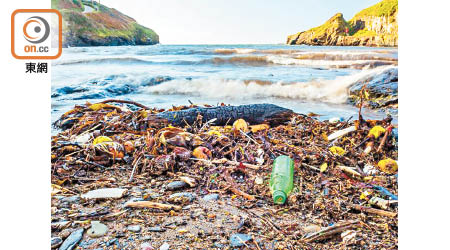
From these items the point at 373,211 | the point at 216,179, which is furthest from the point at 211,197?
the point at 373,211

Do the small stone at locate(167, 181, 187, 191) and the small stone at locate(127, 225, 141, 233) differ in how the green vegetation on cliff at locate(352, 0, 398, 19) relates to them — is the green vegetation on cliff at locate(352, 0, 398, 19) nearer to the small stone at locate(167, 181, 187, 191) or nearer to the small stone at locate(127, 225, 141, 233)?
the small stone at locate(167, 181, 187, 191)

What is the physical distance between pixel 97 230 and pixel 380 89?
1550mm

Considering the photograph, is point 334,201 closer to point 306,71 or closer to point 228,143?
point 228,143

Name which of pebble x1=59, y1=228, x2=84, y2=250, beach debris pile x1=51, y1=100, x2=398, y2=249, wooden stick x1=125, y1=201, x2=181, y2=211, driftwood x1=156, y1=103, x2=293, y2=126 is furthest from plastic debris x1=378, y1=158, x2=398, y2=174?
pebble x1=59, y1=228, x2=84, y2=250

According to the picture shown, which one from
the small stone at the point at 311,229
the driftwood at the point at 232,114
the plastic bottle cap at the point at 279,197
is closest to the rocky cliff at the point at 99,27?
the driftwood at the point at 232,114

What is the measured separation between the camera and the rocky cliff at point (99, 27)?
4.81 feet

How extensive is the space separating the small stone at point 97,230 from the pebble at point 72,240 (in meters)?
0.03

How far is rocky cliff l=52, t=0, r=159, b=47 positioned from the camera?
4.81 feet

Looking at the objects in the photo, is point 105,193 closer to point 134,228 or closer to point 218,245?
point 134,228

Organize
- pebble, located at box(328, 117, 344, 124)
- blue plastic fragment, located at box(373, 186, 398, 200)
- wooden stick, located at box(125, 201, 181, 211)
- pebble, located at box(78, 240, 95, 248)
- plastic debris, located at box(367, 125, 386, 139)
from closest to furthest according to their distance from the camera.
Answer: pebble, located at box(78, 240, 95, 248), wooden stick, located at box(125, 201, 181, 211), blue plastic fragment, located at box(373, 186, 398, 200), plastic debris, located at box(367, 125, 386, 139), pebble, located at box(328, 117, 344, 124)

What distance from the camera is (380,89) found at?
1.54 metres

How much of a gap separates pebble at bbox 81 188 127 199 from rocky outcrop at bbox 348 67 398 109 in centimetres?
132

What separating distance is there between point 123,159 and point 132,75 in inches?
21.8
